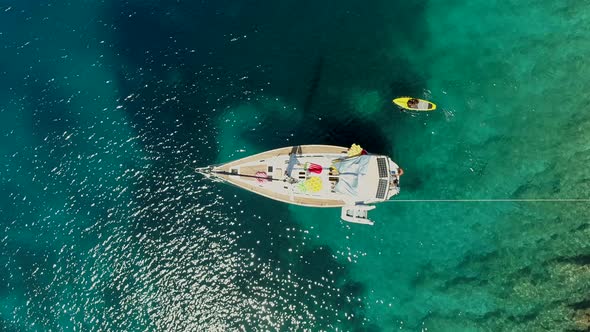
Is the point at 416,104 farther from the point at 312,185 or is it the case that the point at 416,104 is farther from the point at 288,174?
the point at 288,174

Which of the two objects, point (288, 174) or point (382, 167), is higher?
point (382, 167)

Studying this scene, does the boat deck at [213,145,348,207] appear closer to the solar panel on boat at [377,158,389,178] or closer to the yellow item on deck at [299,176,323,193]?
the yellow item on deck at [299,176,323,193]

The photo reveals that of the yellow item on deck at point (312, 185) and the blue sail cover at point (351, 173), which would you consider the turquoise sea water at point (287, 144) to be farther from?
the blue sail cover at point (351, 173)

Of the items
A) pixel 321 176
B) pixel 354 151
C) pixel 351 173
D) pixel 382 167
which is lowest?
pixel 321 176

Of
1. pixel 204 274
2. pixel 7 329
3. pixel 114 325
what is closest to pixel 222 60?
pixel 204 274

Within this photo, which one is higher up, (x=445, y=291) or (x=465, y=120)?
(x=465, y=120)

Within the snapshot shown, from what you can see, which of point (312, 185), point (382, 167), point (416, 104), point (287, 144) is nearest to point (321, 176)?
point (312, 185)

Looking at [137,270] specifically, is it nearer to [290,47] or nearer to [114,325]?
[114,325]
